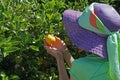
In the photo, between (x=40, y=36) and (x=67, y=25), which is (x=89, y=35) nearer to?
(x=67, y=25)

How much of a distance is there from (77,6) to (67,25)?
105 cm

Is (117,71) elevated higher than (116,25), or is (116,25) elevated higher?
(116,25)

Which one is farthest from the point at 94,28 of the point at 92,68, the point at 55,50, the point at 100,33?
the point at 55,50

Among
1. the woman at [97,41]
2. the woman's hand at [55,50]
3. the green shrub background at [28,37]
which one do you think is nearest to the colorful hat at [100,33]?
the woman at [97,41]

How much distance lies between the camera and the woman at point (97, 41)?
263 cm

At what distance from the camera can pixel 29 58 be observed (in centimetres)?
337

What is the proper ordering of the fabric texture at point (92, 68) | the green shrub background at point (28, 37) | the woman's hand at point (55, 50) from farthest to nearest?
the green shrub background at point (28, 37) → the woman's hand at point (55, 50) → the fabric texture at point (92, 68)

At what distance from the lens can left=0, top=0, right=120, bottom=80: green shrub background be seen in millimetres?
3181

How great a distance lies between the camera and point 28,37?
126 inches

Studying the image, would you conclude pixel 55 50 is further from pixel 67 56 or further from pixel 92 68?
pixel 92 68

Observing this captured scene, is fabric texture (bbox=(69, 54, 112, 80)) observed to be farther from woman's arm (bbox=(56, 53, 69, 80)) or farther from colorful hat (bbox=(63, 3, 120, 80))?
woman's arm (bbox=(56, 53, 69, 80))

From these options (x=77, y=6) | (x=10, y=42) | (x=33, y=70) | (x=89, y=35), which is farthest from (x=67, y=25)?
(x=77, y=6)

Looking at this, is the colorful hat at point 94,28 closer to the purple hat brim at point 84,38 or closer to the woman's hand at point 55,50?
the purple hat brim at point 84,38

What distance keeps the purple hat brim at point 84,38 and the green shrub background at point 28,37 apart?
428mm
